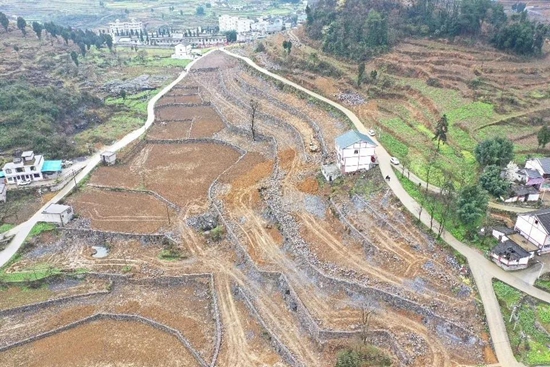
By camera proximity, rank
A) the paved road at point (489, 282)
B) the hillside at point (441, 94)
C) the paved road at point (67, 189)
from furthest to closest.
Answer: the hillside at point (441, 94), the paved road at point (67, 189), the paved road at point (489, 282)

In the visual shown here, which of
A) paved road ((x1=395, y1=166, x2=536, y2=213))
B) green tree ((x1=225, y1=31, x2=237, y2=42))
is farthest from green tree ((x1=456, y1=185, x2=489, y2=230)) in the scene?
green tree ((x1=225, y1=31, x2=237, y2=42))

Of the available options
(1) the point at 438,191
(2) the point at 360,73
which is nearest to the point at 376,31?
(2) the point at 360,73

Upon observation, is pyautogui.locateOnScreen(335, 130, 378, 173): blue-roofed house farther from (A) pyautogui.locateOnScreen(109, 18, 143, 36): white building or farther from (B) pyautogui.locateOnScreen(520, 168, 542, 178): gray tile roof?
(A) pyautogui.locateOnScreen(109, 18, 143, 36): white building

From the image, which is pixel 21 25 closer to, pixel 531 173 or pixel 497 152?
pixel 497 152

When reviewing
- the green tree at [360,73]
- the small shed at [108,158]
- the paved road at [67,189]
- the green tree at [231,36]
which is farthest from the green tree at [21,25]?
the green tree at [360,73]

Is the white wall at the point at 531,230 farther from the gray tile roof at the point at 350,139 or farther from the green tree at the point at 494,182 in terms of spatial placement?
the gray tile roof at the point at 350,139

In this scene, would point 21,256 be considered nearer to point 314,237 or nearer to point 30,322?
point 30,322
